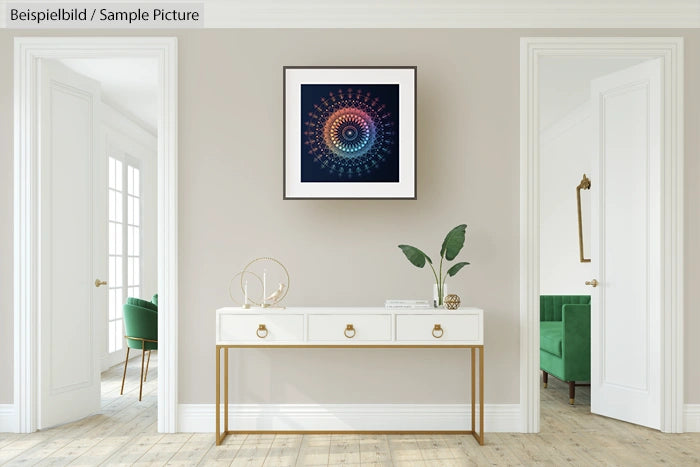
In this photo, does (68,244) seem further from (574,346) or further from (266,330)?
(574,346)

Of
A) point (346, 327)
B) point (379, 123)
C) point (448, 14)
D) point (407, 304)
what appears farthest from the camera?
point (448, 14)

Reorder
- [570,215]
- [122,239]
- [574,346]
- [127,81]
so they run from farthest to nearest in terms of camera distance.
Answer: [570,215] → [122,239] → [127,81] → [574,346]

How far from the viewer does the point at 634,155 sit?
4000 mm

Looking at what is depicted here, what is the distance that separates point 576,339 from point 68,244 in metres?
3.51

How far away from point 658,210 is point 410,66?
169 centimetres

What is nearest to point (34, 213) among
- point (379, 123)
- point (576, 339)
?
point (379, 123)

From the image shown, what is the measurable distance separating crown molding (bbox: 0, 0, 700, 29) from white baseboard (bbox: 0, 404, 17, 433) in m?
2.25

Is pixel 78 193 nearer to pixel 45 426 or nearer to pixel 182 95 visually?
pixel 182 95

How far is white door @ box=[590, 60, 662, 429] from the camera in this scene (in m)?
3.87

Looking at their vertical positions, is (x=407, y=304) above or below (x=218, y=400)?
above

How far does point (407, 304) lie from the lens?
3.52 m

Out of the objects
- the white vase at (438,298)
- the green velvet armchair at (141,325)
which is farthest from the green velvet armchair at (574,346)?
the green velvet armchair at (141,325)

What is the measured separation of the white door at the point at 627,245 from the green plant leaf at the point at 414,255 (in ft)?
4.57

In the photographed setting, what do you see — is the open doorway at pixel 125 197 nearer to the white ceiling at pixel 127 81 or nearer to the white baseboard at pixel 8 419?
the white ceiling at pixel 127 81
